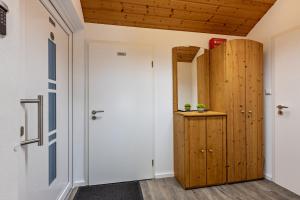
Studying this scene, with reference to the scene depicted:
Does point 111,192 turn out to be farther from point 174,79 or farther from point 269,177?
point 269,177

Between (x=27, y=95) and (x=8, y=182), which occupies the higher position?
(x=27, y=95)

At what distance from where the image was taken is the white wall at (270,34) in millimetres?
2240

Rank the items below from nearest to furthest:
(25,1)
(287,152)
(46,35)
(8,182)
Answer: (8,182)
(25,1)
(46,35)
(287,152)

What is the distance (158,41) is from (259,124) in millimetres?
1911

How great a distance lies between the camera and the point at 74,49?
230 cm

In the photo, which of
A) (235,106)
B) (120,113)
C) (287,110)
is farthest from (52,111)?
(287,110)

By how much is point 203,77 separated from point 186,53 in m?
0.46

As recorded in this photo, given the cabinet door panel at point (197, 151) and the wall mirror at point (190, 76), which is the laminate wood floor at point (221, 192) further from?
the wall mirror at point (190, 76)

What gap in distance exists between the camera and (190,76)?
2.62 m

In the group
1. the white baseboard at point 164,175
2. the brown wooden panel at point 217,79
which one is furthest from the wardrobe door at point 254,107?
the white baseboard at point 164,175

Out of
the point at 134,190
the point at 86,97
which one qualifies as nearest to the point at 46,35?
the point at 86,97

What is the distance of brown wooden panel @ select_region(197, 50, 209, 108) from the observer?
2650 mm

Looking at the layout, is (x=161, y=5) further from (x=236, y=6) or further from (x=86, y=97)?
(x=86, y=97)

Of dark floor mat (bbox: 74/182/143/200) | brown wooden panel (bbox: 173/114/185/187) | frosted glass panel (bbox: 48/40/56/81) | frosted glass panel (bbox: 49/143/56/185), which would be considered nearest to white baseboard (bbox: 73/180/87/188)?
dark floor mat (bbox: 74/182/143/200)
